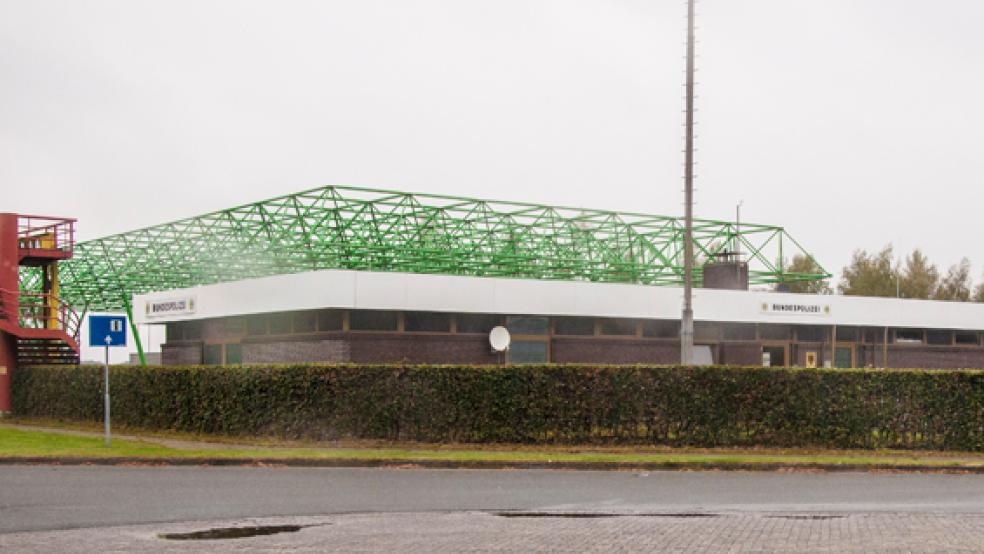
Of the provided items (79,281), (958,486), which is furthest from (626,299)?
(79,281)

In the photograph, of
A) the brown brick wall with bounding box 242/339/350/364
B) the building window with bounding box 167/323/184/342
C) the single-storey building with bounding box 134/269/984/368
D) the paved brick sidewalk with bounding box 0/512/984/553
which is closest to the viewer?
the paved brick sidewalk with bounding box 0/512/984/553

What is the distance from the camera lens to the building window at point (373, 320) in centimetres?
3108

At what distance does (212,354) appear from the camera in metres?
36.5

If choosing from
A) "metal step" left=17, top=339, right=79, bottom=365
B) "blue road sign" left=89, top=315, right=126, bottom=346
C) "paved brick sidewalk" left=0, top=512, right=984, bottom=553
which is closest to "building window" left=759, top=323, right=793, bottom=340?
"metal step" left=17, top=339, right=79, bottom=365

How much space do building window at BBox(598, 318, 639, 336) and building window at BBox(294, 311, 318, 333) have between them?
30.1 feet

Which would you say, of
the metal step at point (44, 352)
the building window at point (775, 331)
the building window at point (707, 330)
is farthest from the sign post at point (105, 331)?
the building window at point (775, 331)

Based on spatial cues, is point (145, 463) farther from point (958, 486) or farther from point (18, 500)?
point (958, 486)

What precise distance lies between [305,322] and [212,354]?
19.2ft

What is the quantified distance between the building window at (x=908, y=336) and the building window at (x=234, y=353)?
24652 mm

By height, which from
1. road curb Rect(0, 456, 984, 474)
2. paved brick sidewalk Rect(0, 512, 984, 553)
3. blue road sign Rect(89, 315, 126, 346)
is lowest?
road curb Rect(0, 456, 984, 474)

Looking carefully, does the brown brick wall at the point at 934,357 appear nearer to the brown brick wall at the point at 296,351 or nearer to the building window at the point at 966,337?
the building window at the point at 966,337

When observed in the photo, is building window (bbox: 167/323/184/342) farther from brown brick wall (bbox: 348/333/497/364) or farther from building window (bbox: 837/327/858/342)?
building window (bbox: 837/327/858/342)

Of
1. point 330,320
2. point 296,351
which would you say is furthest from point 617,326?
point 296,351

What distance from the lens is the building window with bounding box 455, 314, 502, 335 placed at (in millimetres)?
33031
